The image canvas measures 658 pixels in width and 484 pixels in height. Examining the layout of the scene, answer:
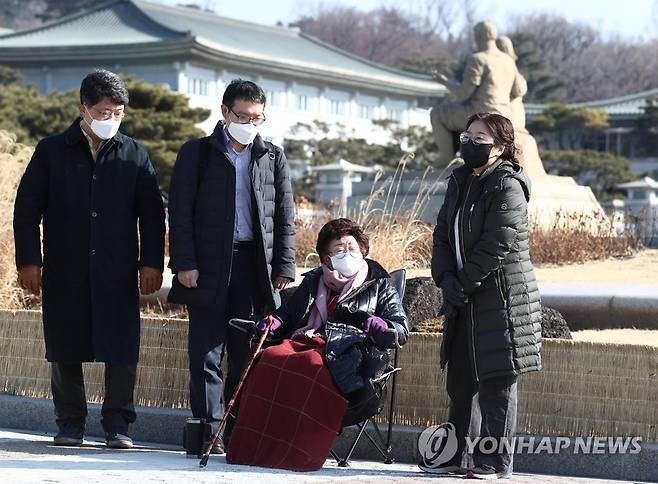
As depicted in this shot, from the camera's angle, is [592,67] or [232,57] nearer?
[232,57]

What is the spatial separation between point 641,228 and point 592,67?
217ft

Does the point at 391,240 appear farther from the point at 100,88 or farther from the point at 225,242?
the point at 100,88

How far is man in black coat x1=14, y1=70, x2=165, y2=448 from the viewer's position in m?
6.53

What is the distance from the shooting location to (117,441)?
654 cm

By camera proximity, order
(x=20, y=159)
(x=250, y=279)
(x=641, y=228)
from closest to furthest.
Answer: (x=250, y=279), (x=20, y=159), (x=641, y=228)

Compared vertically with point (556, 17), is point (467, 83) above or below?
Answer: below

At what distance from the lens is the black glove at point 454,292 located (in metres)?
5.83

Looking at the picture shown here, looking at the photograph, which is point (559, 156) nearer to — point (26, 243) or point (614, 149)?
point (614, 149)

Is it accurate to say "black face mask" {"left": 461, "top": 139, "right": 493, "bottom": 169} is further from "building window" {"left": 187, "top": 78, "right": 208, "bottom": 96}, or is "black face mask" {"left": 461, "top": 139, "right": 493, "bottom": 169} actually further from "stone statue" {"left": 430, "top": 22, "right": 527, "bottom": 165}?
"building window" {"left": 187, "top": 78, "right": 208, "bottom": 96}

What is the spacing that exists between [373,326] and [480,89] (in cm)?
1149

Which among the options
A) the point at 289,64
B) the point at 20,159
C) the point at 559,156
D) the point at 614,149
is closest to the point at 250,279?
the point at 20,159

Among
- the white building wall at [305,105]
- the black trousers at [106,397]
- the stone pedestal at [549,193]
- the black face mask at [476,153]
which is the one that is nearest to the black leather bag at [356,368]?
the black face mask at [476,153]

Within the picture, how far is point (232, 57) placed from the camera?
43.1 m

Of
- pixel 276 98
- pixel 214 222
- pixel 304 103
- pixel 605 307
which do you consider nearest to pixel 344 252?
pixel 214 222
